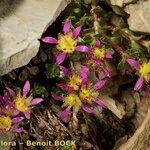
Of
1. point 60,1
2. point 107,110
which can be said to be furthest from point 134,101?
point 60,1

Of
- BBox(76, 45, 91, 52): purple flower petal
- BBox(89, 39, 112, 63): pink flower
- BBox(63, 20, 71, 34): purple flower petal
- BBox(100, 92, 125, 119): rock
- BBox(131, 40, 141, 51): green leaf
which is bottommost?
BBox(100, 92, 125, 119): rock

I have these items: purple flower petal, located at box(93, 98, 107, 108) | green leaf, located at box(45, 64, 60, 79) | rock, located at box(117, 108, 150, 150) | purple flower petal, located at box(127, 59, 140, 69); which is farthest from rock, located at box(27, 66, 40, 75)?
rock, located at box(117, 108, 150, 150)

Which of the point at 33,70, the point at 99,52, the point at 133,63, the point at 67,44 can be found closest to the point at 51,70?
the point at 33,70

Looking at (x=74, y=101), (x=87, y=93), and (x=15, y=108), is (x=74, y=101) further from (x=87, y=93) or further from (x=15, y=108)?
(x=15, y=108)

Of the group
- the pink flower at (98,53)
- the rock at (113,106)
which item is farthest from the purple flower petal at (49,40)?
the rock at (113,106)

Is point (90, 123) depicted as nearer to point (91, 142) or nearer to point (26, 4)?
point (91, 142)

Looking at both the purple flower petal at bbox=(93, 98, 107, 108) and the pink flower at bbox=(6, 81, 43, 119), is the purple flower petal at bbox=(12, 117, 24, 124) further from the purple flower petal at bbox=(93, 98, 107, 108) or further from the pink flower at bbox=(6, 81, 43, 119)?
the purple flower petal at bbox=(93, 98, 107, 108)
